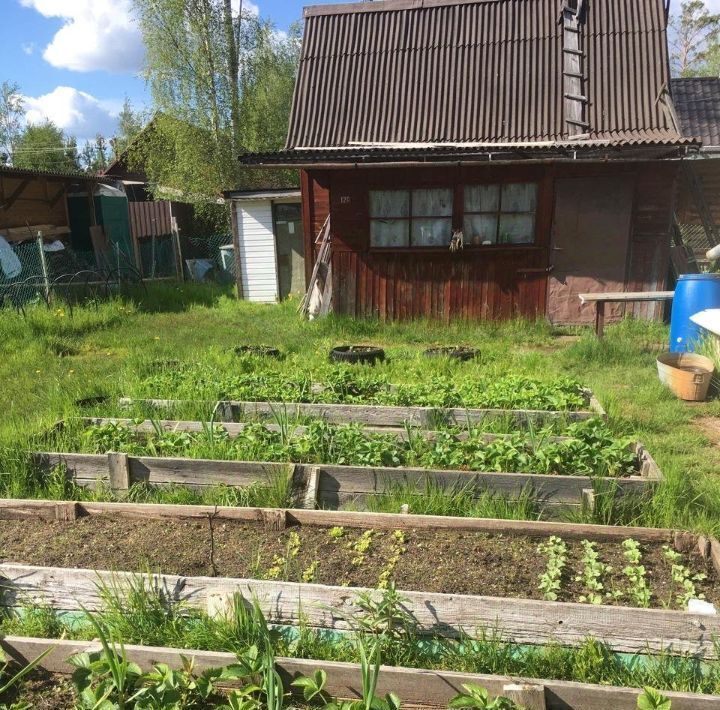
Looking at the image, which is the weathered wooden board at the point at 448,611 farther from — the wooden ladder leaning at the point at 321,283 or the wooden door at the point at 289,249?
the wooden door at the point at 289,249

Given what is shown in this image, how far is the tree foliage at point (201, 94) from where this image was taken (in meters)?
22.0

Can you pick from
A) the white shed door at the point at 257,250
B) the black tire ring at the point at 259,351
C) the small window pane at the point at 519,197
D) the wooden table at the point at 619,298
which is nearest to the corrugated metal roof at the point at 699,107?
the small window pane at the point at 519,197

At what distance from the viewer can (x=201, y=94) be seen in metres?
22.4

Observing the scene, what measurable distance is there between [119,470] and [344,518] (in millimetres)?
1666

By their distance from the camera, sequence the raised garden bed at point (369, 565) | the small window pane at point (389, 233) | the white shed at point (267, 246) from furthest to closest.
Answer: the white shed at point (267, 246) → the small window pane at point (389, 233) → the raised garden bed at point (369, 565)

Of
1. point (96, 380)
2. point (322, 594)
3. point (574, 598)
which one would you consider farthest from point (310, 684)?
point (96, 380)

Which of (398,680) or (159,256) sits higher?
(159,256)

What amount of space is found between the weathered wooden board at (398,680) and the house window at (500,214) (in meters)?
8.38

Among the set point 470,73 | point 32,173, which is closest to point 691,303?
point 470,73

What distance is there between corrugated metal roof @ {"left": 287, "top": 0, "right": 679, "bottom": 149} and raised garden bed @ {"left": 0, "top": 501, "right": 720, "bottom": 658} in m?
8.42

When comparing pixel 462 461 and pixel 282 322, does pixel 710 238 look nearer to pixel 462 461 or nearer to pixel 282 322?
pixel 282 322

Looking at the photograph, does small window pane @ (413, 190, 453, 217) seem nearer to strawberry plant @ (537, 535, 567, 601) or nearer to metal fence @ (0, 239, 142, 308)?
metal fence @ (0, 239, 142, 308)

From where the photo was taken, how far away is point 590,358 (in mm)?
7711

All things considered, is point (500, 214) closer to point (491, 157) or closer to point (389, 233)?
point (491, 157)
